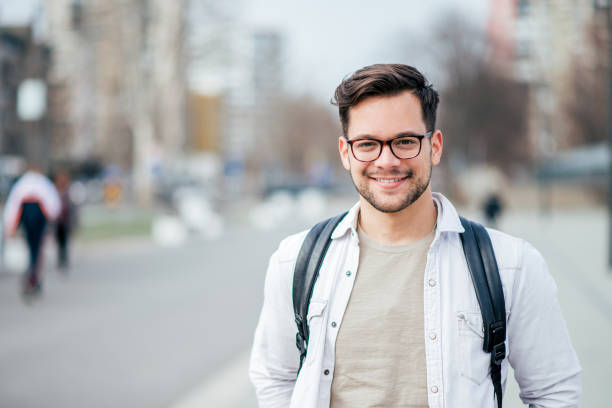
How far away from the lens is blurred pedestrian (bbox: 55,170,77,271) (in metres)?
13.7

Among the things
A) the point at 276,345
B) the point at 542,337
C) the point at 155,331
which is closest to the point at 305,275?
the point at 276,345

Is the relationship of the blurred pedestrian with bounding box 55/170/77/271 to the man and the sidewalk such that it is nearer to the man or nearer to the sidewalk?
the sidewalk

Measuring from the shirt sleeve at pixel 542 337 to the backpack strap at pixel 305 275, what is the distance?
0.58 meters

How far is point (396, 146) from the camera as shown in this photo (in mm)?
2246

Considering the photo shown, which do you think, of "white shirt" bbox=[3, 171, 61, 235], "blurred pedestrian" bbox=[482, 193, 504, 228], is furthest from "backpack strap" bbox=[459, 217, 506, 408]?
"blurred pedestrian" bbox=[482, 193, 504, 228]

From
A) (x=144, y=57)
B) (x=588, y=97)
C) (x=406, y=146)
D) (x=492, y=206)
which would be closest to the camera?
(x=406, y=146)

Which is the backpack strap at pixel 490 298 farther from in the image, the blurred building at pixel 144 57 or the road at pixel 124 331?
the blurred building at pixel 144 57

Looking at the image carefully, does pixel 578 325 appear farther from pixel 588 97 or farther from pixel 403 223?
pixel 588 97

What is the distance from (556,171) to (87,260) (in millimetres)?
20566

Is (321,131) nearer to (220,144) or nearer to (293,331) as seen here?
(220,144)

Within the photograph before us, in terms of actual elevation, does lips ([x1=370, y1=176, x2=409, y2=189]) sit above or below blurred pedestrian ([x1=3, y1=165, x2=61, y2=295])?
above

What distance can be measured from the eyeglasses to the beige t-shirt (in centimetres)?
28

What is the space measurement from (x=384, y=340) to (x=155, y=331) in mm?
6716

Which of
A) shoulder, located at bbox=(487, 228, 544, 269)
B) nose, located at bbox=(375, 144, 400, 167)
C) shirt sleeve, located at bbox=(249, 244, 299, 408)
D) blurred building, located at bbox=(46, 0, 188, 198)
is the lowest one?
shirt sleeve, located at bbox=(249, 244, 299, 408)
